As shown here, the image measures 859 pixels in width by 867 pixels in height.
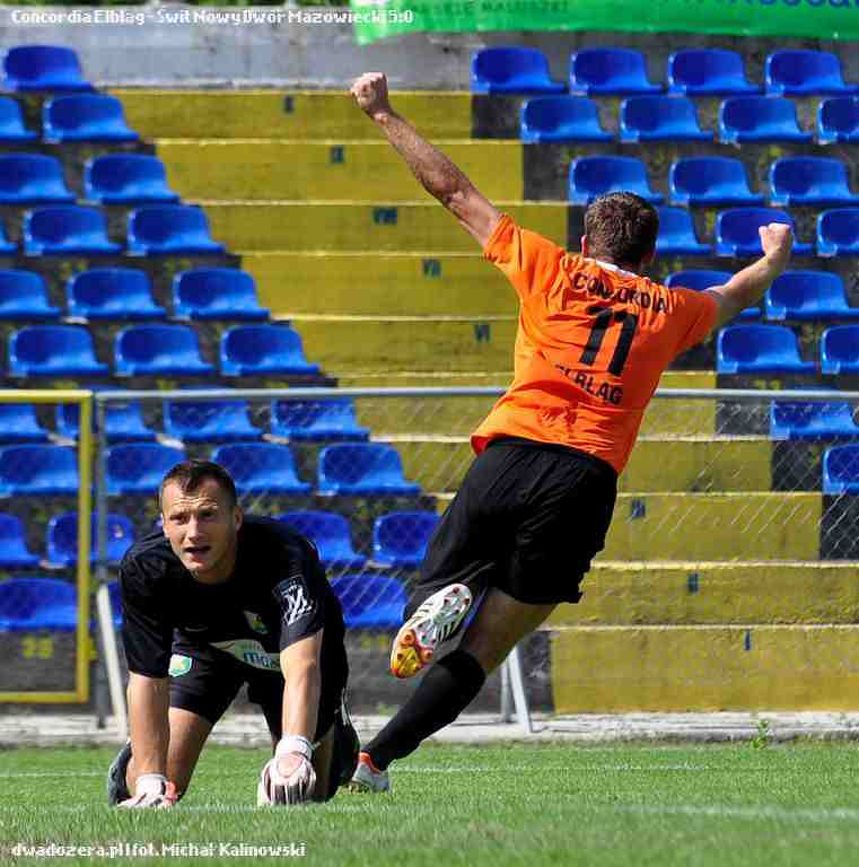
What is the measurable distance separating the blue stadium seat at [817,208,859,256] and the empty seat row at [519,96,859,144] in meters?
1.00

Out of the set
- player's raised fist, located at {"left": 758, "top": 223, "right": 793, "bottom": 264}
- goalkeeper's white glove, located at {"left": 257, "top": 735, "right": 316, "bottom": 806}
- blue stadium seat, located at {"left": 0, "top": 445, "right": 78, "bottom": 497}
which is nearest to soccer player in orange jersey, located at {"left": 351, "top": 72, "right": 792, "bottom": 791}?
player's raised fist, located at {"left": 758, "top": 223, "right": 793, "bottom": 264}

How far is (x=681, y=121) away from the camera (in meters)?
16.5

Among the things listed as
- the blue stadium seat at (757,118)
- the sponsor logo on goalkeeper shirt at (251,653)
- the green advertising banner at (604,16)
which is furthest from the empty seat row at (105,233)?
the sponsor logo on goalkeeper shirt at (251,653)

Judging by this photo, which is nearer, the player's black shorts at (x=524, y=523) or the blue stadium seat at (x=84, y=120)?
the player's black shorts at (x=524, y=523)

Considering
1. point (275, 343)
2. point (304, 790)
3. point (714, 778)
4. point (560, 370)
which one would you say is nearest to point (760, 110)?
point (275, 343)

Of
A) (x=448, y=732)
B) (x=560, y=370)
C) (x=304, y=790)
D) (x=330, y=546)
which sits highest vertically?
(x=560, y=370)

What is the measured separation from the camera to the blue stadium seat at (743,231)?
15.6 m

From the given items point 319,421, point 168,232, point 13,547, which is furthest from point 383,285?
point 13,547

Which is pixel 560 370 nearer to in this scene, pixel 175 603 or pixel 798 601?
pixel 175 603

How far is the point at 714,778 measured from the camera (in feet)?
26.7

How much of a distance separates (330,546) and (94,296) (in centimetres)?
375

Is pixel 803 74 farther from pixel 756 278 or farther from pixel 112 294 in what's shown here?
pixel 756 278

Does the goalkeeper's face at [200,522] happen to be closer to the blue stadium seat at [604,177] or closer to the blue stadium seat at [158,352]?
the blue stadium seat at [158,352]

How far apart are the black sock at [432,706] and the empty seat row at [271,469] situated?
5.72 meters
